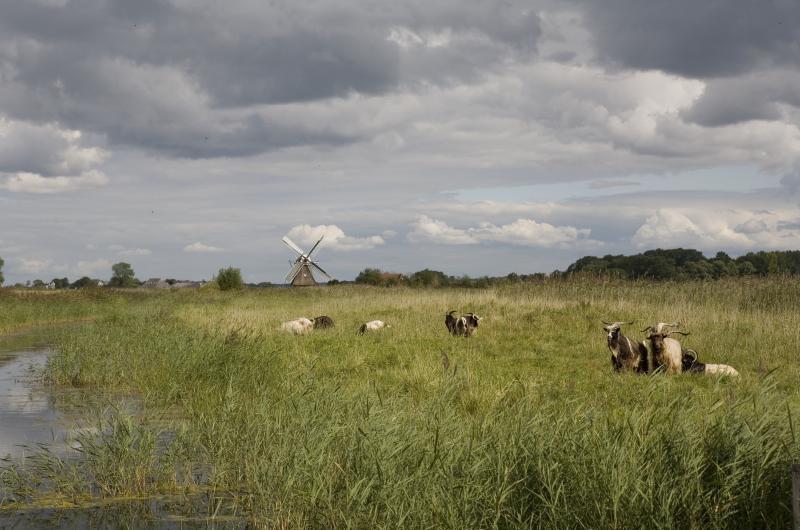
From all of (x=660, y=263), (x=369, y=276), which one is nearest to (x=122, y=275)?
(x=369, y=276)

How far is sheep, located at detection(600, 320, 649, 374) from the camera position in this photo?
42.2 ft

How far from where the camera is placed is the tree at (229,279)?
2112 inches

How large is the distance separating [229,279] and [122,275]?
74.0 meters

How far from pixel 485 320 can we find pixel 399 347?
17.9ft

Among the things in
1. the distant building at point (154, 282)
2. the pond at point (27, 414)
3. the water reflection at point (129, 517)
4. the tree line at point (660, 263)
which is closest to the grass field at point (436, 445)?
the water reflection at point (129, 517)

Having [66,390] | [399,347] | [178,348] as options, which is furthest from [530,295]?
[66,390]

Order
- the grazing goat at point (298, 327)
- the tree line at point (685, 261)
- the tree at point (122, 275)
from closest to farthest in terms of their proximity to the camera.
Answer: the grazing goat at point (298, 327), the tree line at point (685, 261), the tree at point (122, 275)

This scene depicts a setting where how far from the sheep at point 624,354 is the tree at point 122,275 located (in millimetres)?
106188

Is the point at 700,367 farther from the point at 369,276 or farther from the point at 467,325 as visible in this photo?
the point at 369,276

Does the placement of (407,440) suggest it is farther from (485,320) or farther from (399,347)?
(485,320)

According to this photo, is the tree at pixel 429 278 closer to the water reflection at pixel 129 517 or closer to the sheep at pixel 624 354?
the sheep at pixel 624 354

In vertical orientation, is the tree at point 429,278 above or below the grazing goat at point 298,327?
above

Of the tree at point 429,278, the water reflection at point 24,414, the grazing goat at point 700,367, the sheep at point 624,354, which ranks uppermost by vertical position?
the tree at point 429,278

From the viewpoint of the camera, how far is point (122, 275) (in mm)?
119875
